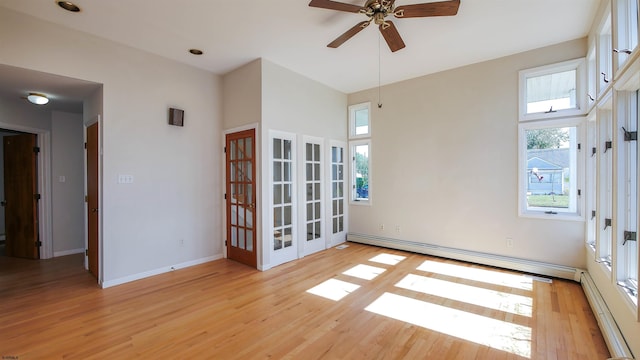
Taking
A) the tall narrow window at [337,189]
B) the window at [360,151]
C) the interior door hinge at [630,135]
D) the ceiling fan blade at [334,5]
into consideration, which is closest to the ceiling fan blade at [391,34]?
the ceiling fan blade at [334,5]

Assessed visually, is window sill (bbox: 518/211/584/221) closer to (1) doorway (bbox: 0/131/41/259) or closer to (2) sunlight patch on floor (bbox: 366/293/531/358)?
(2) sunlight patch on floor (bbox: 366/293/531/358)

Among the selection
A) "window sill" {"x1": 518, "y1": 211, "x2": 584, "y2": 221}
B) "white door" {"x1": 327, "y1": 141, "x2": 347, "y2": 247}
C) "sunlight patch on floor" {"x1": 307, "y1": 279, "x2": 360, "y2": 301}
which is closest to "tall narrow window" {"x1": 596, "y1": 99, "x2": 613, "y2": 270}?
"window sill" {"x1": 518, "y1": 211, "x2": 584, "y2": 221}

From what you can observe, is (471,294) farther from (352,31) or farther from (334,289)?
(352,31)

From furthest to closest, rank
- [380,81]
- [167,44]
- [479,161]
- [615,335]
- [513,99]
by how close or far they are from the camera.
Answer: [380,81], [479,161], [513,99], [167,44], [615,335]

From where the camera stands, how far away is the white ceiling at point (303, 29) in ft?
9.30

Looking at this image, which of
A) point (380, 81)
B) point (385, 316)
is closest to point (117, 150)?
point (385, 316)

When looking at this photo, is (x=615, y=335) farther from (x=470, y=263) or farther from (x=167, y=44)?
(x=167, y=44)

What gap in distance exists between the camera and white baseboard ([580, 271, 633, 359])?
197 centimetres

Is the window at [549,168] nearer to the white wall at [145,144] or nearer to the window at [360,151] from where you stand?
the window at [360,151]

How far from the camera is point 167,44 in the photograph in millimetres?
3596

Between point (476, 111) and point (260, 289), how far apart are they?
410 cm

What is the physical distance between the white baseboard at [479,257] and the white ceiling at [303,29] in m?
2.98

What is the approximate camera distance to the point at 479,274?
3832 millimetres

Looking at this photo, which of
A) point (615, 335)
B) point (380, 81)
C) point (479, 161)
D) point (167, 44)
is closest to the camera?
point (615, 335)
